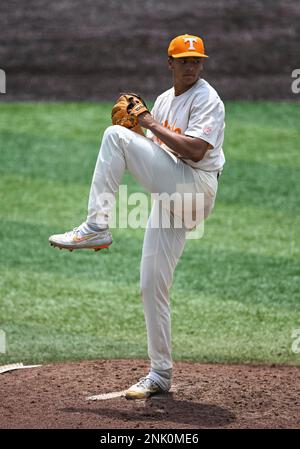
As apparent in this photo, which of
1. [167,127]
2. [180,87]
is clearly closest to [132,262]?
[167,127]

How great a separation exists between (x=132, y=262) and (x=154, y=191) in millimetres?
4168

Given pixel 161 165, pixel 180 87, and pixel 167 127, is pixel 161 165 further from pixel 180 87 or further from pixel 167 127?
pixel 180 87

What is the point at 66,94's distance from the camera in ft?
53.9

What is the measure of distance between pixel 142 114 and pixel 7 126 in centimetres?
921

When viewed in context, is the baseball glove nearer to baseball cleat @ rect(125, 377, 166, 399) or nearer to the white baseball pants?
the white baseball pants

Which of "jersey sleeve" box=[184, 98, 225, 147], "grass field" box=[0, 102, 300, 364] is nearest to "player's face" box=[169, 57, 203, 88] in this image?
"jersey sleeve" box=[184, 98, 225, 147]

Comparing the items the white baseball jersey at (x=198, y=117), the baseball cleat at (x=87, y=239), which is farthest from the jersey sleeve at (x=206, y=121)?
the baseball cleat at (x=87, y=239)

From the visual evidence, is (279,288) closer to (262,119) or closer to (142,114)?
(142,114)

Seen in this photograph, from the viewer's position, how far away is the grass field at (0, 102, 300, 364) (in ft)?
27.1

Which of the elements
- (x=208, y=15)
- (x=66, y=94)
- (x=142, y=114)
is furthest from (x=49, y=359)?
(x=208, y=15)

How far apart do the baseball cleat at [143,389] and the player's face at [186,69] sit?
205 centimetres

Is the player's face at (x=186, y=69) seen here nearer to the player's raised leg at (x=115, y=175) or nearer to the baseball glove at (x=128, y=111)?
the baseball glove at (x=128, y=111)

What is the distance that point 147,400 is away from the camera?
250 inches

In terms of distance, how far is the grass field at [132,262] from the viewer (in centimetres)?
826
